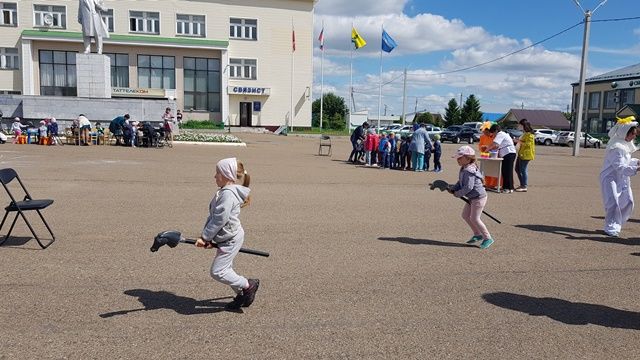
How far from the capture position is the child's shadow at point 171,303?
4879mm

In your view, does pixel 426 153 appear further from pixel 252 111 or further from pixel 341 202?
pixel 252 111

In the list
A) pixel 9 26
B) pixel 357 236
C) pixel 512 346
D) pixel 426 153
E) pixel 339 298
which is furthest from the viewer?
pixel 9 26

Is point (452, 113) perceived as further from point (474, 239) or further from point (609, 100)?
point (474, 239)

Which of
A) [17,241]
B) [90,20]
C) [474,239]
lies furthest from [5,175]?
[90,20]

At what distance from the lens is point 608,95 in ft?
257

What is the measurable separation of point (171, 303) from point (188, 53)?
49.6 meters

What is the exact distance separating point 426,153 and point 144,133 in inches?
534

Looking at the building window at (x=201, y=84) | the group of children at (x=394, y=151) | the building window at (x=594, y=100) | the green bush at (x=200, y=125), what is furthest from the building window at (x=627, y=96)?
the group of children at (x=394, y=151)

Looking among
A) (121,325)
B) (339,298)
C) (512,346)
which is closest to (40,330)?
(121,325)

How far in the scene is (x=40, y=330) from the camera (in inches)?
171

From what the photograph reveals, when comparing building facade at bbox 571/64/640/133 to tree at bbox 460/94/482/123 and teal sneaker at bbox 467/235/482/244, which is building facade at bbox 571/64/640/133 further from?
teal sneaker at bbox 467/235/482/244

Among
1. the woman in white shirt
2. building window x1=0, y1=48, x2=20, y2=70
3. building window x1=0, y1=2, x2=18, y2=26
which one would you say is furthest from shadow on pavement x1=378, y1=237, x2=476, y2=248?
building window x1=0, y1=2, x2=18, y2=26

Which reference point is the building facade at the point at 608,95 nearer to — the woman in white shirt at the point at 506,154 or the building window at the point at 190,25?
the building window at the point at 190,25

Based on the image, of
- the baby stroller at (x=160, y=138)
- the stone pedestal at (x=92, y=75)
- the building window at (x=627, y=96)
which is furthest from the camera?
the building window at (x=627, y=96)
